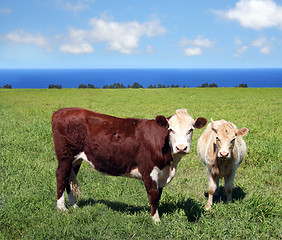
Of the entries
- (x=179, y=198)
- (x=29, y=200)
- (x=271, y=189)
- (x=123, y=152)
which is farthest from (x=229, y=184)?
(x=29, y=200)

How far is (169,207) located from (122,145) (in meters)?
1.62

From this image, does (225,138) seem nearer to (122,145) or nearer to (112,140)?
(122,145)

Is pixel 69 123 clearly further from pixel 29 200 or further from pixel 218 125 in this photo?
pixel 218 125

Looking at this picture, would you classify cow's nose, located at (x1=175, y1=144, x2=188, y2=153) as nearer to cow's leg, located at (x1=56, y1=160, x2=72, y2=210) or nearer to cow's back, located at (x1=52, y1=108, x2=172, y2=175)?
cow's back, located at (x1=52, y1=108, x2=172, y2=175)

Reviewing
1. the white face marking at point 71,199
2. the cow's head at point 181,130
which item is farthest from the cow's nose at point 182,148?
the white face marking at point 71,199

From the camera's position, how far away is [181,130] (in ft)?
14.4

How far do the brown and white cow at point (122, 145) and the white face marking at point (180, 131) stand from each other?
16 mm

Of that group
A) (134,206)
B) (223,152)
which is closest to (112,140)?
(134,206)

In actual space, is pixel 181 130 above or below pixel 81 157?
above

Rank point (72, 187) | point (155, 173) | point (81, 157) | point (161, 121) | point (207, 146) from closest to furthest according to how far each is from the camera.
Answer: point (161, 121) < point (155, 173) < point (81, 157) < point (72, 187) < point (207, 146)

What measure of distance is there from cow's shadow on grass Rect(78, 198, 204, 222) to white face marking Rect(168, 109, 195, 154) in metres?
1.61

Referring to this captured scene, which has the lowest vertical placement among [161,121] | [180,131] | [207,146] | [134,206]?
[134,206]

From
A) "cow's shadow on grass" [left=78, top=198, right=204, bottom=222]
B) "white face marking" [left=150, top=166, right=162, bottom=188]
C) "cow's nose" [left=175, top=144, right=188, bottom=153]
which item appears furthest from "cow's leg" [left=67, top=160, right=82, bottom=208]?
A: "cow's nose" [left=175, top=144, right=188, bottom=153]

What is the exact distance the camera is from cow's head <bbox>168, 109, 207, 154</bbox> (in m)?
4.31
